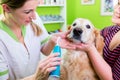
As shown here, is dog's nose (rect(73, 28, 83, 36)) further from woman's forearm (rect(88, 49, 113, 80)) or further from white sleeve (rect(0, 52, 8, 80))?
white sleeve (rect(0, 52, 8, 80))

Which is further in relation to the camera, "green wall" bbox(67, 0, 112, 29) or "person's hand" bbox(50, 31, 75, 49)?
"green wall" bbox(67, 0, 112, 29)

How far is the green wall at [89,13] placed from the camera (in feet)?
11.1

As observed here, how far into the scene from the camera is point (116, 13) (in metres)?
1.07

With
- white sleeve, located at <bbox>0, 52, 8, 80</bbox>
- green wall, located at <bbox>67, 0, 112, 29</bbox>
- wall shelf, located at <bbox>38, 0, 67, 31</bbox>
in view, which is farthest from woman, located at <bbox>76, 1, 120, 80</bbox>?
wall shelf, located at <bbox>38, 0, 67, 31</bbox>

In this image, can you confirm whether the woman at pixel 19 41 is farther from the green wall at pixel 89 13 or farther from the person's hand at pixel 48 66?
the green wall at pixel 89 13

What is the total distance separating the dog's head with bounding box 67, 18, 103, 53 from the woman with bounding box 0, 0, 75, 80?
6 cm

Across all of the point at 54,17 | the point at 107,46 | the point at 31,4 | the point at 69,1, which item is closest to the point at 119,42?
the point at 107,46

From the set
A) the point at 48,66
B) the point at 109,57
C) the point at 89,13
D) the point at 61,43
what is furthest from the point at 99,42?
the point at 89,13

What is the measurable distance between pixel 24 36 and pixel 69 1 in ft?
9.09

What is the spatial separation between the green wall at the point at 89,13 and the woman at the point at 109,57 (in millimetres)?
2306

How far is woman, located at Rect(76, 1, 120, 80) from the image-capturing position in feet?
3.27

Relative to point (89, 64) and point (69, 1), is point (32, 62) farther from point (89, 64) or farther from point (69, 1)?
point (69, 1)

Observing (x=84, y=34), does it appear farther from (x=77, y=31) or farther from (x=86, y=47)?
(x=86, y=47)

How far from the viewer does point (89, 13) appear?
3.59 meters
